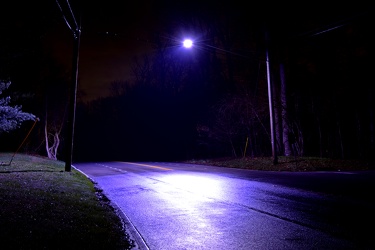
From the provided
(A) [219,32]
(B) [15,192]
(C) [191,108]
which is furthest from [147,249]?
(C) [191,108]

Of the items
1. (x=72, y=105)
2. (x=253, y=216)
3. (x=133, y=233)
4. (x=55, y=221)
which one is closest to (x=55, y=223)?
(x=55, y=221)

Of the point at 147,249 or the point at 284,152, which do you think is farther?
the point at 284,152

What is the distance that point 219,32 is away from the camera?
30.8 meters

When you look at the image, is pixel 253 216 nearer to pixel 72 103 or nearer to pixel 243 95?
pixel 72 103

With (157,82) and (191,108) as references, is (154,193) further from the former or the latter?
(157,82)

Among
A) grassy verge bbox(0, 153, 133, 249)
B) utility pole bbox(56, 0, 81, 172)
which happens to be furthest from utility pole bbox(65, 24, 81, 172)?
grassy verge bbox(0, 153, 133, 249)

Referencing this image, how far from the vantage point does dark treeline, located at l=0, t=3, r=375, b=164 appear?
2353 centimetres

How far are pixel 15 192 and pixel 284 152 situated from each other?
22.0m

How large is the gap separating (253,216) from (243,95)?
862 inches

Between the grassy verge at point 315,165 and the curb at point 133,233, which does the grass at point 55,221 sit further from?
the grassy verge at point 315,165

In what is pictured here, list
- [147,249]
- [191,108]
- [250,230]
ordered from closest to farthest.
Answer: [147,249] → [250,230] → [191,108]

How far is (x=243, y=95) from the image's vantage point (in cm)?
2792

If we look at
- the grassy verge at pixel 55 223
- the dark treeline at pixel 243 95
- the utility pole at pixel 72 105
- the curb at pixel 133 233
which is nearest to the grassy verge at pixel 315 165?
the dark treeline at pixel 243 95

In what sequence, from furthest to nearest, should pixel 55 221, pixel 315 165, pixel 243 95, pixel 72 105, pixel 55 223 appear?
1. pixel 243 95
2. pixel 315 165
3. pixel 72 105
4. pixel 55 221
5. pixel 55 223
